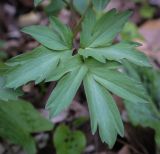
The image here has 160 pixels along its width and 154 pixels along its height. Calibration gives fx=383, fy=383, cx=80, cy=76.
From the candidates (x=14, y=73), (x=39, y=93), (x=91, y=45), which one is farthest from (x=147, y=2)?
(x=14, y=73)

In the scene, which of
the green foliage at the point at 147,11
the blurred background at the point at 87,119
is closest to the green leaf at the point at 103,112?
the blurred background at the point at 87,119

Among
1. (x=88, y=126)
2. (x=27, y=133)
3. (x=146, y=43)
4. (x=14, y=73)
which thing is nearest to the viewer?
(x=14, y=73)

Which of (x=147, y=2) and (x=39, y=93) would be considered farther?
(x=147, y=2)

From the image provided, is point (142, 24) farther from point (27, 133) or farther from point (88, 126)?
point (27, 133)

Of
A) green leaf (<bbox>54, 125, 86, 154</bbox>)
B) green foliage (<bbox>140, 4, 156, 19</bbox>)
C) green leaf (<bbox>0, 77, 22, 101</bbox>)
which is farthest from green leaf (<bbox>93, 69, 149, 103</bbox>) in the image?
green foliage (<bbox>140, 4, 156, 19</bbox>)

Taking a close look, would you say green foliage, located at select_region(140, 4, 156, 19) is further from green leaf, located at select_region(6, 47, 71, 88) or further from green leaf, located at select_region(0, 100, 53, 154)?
green leaf, located at select_region(6, 47, 71, 88)

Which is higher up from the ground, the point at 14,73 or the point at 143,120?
the point at 14,73

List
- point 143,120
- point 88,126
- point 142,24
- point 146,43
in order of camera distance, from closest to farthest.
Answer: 1. point 143,120
2. point 88,126
3. point 146,43
4. point 142,24

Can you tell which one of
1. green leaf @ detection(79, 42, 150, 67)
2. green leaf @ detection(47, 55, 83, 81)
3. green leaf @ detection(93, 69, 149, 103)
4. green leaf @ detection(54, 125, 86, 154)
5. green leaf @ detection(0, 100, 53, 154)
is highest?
green leaf @ detection(79, 42, 150, 67)
